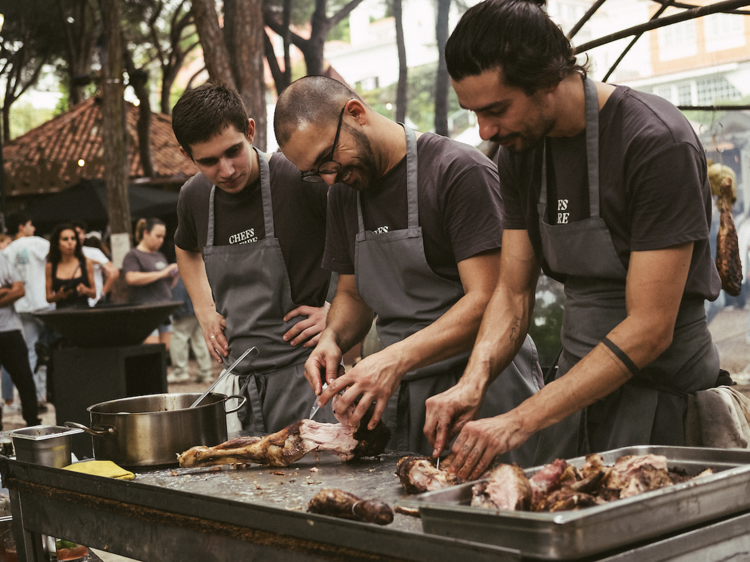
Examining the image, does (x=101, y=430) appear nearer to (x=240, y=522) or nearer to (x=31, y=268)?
(x=240, y=522)

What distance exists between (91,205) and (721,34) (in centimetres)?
1034

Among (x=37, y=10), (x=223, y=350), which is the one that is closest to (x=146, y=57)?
(x=37, y=10)

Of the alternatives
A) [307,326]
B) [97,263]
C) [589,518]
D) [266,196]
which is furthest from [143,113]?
[589,518]

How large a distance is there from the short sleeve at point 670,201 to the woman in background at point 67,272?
652cm

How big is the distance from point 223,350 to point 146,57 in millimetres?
21916

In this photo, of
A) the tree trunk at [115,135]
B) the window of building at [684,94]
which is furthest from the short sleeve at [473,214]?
the tree trunk at [115,135]

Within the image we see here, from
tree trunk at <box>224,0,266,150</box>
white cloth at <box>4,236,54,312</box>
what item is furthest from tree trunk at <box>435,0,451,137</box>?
white cloth at <box>4,236,54,312</box>

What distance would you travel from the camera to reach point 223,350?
3.15 metres

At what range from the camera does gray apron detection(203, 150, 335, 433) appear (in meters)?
2.97

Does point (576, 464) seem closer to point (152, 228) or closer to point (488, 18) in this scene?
point (488, 18)

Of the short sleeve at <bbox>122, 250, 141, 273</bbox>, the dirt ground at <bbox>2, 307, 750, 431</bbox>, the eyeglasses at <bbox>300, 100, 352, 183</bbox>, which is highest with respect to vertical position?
the eyeglasses at <bbox>300, 100, 352, 183</bbox>

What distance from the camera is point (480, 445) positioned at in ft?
5.66

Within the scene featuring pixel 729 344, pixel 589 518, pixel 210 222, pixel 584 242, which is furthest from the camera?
pixel 729 344

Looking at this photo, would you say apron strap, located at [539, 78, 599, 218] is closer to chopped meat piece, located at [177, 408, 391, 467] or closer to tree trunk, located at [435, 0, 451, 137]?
chopped meat piece, located at [177, 408, 391, 467]
